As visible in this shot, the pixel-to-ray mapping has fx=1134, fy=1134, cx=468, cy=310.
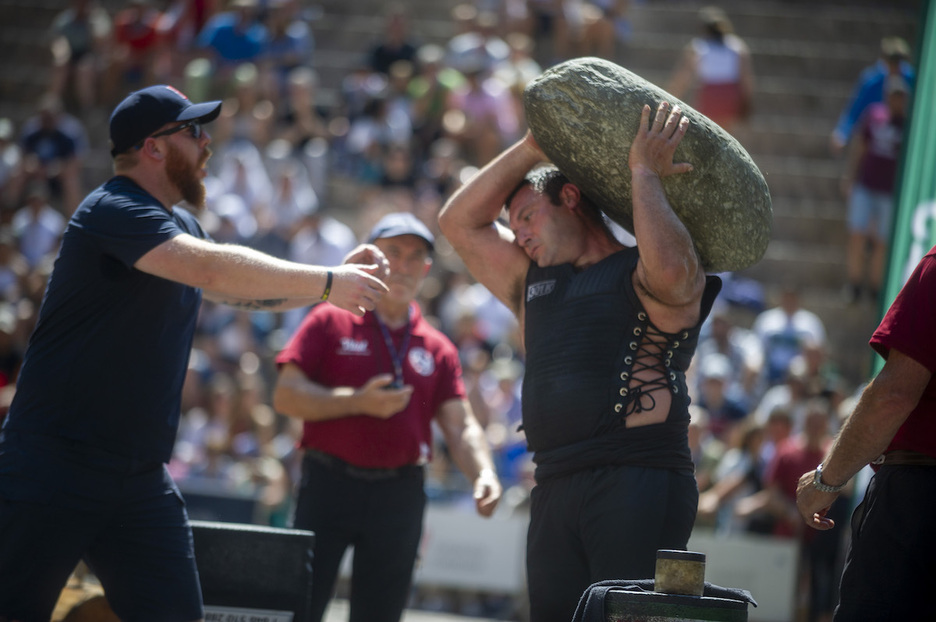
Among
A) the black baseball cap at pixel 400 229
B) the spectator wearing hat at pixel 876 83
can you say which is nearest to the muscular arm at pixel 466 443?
the black baseball cap at pixel 400 229

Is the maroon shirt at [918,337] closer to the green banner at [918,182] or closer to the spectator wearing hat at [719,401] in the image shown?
the green banner at [918,182]

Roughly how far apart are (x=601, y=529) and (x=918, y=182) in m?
4.31

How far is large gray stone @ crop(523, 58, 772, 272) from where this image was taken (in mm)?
3797

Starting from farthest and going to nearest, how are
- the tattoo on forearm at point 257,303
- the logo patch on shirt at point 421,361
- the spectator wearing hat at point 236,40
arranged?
1. the spectator wearing hat at point 236,40
2. the logo patch on shirt at point 421,361
3. the tattoo on forearm at point 257,303

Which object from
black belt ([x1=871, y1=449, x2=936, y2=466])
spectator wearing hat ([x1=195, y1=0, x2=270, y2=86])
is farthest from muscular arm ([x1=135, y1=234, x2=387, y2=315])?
spectator wearing hat ([x1=195, y1=0, x2=270, y2=86])

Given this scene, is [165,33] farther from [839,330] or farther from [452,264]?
[839,330]

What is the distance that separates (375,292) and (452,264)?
349 inches

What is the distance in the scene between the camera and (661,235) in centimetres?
361

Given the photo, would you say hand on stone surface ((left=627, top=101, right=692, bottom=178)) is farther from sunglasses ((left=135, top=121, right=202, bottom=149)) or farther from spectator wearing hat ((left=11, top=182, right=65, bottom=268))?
spectator wearing hat ((left=11, top=182, right=65, bottom=268))

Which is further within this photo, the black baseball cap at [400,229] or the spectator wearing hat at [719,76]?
the spectator wearing hat at [719,76]

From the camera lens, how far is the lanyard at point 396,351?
501cm

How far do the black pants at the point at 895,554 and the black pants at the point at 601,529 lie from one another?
573 mm

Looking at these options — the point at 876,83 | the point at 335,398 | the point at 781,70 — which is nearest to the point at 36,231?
the point at 335,398

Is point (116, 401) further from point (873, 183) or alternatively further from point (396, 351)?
→ point (873, 183)
